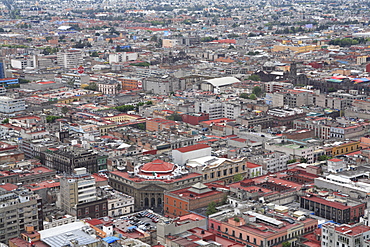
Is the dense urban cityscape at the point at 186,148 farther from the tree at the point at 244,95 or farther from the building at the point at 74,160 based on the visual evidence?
the tree at the point at 244,95

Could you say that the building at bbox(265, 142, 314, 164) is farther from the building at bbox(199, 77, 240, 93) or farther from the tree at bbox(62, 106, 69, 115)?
the building at bbox(199, 77, 240, 93)

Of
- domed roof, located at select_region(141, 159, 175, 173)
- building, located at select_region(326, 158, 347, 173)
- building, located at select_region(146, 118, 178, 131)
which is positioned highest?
domed roof, located at select_region(141, 159, 175, 173)

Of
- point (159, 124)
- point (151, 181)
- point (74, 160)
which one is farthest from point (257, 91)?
point (151, 181)

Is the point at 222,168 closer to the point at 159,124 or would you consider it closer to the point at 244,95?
the point at 159,124

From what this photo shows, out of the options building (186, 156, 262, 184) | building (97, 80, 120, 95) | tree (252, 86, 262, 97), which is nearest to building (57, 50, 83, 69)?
building (97, 80, 120, 95)

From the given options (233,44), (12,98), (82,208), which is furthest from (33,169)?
(233,44)

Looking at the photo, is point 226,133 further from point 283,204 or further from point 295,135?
point 283,204
